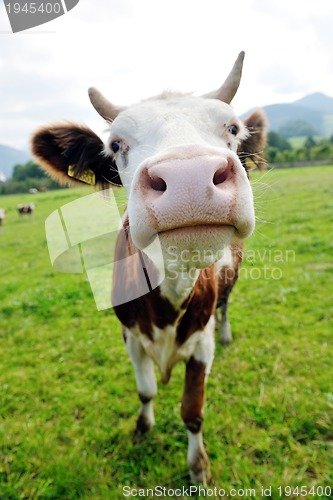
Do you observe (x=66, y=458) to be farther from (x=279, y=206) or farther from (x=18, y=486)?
(x=279, y=206)

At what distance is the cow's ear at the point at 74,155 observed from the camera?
8.27ft

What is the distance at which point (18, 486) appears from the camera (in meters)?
2.57

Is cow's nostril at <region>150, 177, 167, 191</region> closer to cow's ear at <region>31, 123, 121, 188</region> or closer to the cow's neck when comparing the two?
the cow's neck

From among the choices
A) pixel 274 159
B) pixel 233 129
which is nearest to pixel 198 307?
pixel 233 129

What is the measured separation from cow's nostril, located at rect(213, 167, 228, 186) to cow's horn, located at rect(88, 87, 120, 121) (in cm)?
129

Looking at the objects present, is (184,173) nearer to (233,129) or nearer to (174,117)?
(174,117)

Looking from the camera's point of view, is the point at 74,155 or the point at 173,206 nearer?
the point at 173,206

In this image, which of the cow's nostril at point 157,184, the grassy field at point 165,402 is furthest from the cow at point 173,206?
the grassy field at point 165,402

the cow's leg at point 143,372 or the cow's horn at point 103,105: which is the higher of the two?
the cow's horn at point 103,105

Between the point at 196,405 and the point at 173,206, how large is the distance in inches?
69.6

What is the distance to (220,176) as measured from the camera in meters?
1.38

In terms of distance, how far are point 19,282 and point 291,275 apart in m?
5.51

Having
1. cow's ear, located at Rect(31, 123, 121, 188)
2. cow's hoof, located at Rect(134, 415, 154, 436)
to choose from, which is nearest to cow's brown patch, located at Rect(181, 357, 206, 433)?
cow's hoof, located at Rect(134, 415, 154, 436)

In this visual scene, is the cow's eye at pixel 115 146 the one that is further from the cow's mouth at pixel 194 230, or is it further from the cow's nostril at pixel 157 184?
the cow's mouth at pixel 194 230
